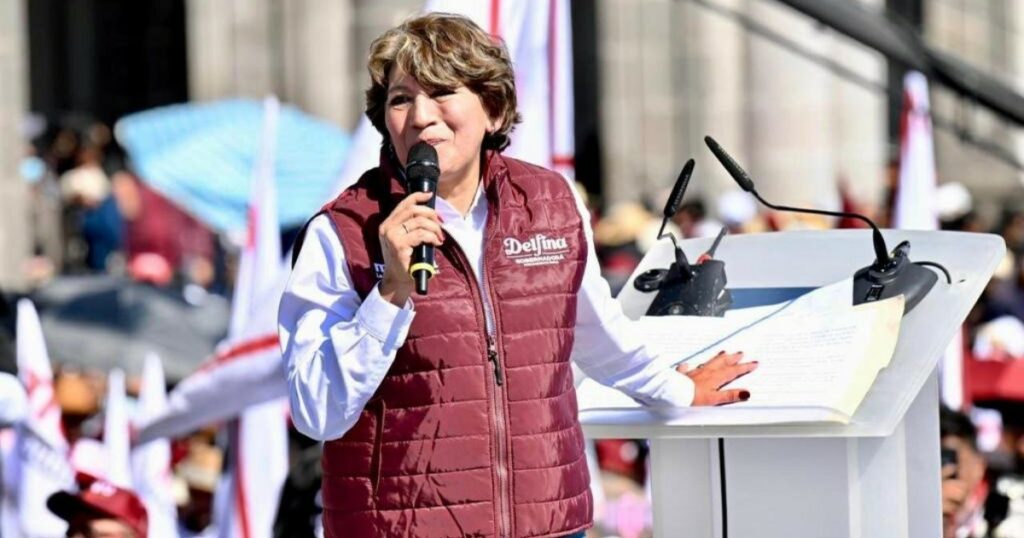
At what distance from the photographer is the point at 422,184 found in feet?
13.0

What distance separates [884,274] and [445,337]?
3.58 ft

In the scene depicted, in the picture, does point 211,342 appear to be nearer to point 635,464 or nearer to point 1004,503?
point 635,464

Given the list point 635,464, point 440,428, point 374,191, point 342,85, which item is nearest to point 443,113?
point 374,191

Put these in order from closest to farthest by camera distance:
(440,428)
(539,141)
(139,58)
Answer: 1. (440,428)
2. (539,141)
3. (139,58)

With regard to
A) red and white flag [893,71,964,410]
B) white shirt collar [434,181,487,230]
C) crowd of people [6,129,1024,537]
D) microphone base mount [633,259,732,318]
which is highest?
white shirt collar [434,181,487,230]

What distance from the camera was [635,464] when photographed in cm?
1036

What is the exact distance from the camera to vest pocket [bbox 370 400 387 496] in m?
4.12

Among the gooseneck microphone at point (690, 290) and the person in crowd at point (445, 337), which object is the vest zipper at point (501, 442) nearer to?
the person in crowd at point (445, 337)

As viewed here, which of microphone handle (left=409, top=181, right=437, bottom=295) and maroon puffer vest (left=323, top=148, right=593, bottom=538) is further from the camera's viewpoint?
maroon puffer vest (left=323, top=148, right=593, bottom=538)

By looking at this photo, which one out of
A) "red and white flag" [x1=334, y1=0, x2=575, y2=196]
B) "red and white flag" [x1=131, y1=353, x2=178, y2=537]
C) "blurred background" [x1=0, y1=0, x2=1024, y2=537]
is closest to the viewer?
"red and white flag" [x1=334, y1=0, x2=575, y2=196]

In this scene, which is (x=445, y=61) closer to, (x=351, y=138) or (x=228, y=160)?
(x=351, y=138)

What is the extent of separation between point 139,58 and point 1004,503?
16.3 m

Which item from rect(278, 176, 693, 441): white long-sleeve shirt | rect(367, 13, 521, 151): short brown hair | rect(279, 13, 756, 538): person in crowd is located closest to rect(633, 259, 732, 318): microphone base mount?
rect(278, 176, 693, 441): white long-sleeve shirt

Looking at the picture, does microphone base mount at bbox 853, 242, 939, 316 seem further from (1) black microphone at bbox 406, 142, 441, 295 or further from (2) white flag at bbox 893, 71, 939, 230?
(2) white flag at bbox 893, 71, 939, 230
